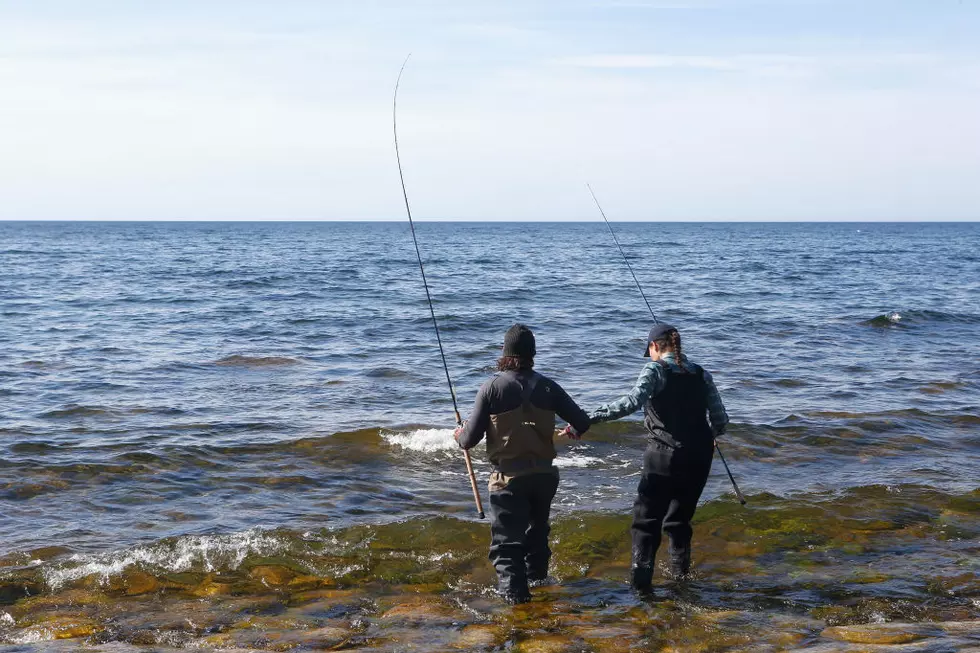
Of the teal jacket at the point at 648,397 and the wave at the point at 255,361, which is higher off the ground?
the teal jacket at the point at 648,397

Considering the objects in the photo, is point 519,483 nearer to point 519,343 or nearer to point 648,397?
point 519,343

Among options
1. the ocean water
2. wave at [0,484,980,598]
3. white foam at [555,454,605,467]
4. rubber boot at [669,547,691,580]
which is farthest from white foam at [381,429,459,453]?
rubber boot at [669,547,691,580]

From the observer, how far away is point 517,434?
235 inches

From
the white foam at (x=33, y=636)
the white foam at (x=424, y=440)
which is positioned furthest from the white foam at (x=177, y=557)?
the white foam at (x=424, y=440)

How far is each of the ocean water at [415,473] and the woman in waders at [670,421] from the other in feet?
2.62

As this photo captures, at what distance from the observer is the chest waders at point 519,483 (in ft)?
19.6

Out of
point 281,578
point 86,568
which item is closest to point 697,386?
point 281,578

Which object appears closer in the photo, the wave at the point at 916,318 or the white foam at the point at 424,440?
the white foam at the point at 424,440

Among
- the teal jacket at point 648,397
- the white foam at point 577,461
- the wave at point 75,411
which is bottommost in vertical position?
the white foam at point 577,461

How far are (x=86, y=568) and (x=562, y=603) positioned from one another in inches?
158

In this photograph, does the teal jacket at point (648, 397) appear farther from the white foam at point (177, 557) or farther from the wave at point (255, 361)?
the wave at point (255, 361)

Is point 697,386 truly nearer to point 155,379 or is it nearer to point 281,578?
point 281,578

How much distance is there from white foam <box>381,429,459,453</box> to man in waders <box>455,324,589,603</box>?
5.34 metres

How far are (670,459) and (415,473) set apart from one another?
4.91m
